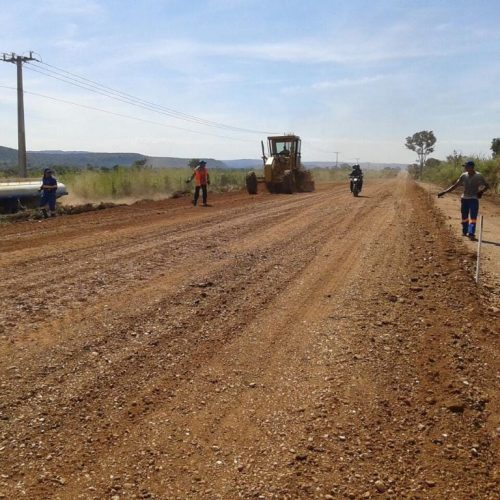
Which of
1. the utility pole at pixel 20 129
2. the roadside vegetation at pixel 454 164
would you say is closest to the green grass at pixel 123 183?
the utility pole at pixel 20 129

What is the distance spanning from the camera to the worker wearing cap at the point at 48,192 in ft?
51.6

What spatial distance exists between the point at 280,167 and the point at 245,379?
24327 millimetres

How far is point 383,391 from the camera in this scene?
3.97 metres

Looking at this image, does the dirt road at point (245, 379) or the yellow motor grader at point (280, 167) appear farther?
the yellow motor grader at point (280, 167)

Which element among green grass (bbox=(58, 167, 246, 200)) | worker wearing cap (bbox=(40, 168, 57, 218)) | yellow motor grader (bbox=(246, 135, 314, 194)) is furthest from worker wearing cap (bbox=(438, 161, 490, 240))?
green grass (bbox=(58, 167, 246, 200))

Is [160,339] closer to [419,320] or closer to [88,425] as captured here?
[88,425]

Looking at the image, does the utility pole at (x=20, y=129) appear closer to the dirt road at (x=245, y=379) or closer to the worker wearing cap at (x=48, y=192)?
the worker wearing cap at (x=48, y=192)

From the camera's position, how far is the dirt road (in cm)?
298

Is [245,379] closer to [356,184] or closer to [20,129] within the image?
[356,184]

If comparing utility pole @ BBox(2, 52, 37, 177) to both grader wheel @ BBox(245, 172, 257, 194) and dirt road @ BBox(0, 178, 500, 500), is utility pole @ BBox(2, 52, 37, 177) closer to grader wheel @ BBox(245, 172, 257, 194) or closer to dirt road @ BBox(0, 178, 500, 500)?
grader wheel @ BBox(245, 172, 257, 194)

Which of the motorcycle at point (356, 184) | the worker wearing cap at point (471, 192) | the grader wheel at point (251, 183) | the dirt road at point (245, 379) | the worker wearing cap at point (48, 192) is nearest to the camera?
the dirt road at point (245, 379)

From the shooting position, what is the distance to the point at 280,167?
2781cm

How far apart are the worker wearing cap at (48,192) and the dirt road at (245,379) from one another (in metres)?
8.18

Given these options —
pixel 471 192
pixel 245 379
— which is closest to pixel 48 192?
pixel 471 192
